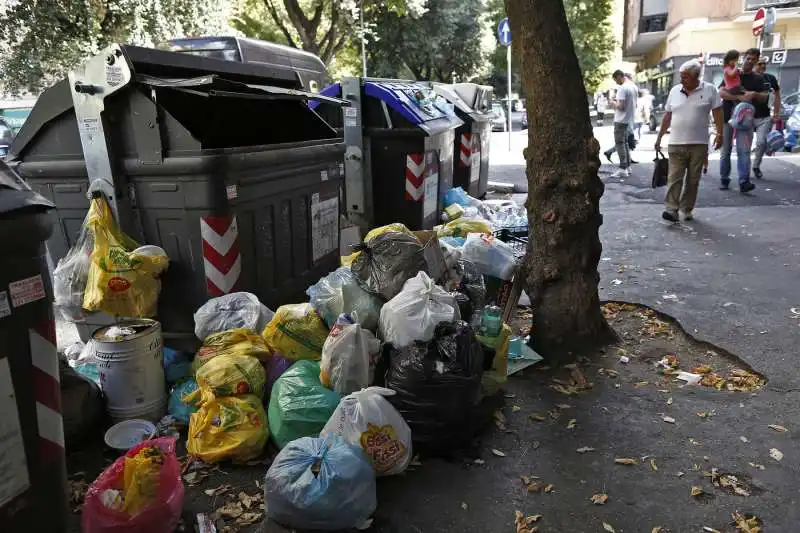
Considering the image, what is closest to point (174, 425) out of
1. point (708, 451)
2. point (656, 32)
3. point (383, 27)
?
point (708, 451)

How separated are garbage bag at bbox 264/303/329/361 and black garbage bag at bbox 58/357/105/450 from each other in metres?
0.88

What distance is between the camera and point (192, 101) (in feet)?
13.6

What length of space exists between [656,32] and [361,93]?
1206 inches

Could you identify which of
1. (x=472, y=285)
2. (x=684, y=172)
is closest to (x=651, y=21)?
(x=684, y=172)

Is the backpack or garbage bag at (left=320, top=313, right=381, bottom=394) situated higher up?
the backpack

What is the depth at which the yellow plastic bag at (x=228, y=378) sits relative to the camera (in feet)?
9.23

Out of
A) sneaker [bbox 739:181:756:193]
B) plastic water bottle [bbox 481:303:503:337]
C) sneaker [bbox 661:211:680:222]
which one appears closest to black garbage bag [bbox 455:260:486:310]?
plastic water bottle [bbox 481:303:503:337]

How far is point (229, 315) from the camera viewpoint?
3297 millimetres

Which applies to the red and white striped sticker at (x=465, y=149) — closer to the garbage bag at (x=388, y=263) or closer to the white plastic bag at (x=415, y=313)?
the garbage bag at (x=388, y=263)

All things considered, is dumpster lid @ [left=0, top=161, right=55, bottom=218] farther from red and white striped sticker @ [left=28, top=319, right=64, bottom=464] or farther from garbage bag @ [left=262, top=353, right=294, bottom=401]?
garbage bag @ [left=262, top=353, right=294, bottom=401]

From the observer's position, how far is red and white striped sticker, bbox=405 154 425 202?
234 inches

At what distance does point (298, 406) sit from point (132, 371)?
906 millimetres

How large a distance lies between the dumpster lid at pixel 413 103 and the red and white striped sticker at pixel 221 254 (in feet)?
9.24

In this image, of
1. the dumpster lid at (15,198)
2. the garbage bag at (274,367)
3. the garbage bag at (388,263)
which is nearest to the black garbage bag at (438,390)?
the garbage bag at (388,263)
